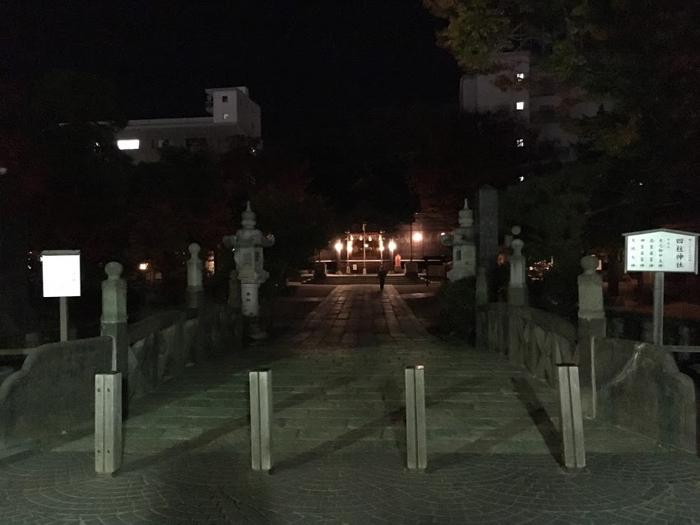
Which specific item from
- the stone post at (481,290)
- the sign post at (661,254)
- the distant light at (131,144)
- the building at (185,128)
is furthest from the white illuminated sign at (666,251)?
the distant light at (131,144)

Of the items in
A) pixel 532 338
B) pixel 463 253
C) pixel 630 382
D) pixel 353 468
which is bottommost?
pixel 353 468

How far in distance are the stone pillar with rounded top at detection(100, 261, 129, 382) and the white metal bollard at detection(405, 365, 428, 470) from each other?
3726 mm

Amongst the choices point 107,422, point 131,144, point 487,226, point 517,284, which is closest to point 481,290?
point 517,284

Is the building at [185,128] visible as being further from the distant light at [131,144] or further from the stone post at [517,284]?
the stone post at [517,284]

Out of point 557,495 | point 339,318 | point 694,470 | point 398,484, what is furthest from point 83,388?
point 339,318

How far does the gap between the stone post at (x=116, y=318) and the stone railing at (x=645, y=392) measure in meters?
5.27

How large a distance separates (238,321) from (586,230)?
1100 cm

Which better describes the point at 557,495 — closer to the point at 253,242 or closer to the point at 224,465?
the point at 224,465

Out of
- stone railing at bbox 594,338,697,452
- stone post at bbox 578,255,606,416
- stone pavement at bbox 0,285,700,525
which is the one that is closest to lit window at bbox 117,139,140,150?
stone pavement at bbox 0,285,700,525

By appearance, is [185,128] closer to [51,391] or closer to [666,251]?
[51,391]

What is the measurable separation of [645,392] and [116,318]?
5677mm

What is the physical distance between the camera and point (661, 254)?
7707 millimetres

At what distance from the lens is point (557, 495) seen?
5.25 m

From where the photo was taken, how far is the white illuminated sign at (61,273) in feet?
25.4
